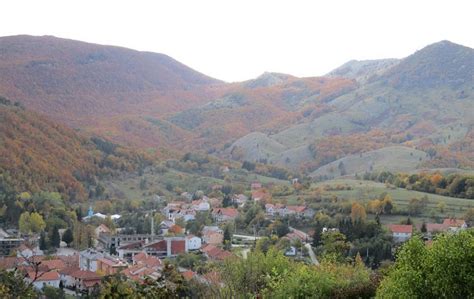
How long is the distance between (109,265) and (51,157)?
48499 millimetres

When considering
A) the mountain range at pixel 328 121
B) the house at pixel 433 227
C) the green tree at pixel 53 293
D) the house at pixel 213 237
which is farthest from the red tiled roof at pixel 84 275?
the mountain range at pixel 328 121

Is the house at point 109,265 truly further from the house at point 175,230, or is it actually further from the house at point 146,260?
the house at point 175,230

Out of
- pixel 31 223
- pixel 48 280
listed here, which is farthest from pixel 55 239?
pixel 48 280

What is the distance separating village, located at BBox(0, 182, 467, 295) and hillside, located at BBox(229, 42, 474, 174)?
42.0 meters

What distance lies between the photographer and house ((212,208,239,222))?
61.6m

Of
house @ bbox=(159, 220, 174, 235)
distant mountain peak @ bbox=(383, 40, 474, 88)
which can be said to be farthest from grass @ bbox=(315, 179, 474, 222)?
distant mountain peak @ bbox=(383, 40, 474, 88)

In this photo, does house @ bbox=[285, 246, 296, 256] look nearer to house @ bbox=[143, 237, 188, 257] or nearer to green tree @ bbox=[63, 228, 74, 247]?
house @ bbox=[143, 237, 188, 257]

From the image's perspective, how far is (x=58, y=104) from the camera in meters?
188

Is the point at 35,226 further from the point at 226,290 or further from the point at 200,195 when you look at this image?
the point at 226,290

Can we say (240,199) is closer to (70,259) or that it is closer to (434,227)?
(434,227)

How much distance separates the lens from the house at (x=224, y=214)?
61569 mm

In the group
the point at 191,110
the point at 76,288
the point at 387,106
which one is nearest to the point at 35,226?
the point at 76,288

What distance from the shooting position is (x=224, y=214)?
62.6m

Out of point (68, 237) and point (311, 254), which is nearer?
point (311, 254)
